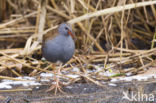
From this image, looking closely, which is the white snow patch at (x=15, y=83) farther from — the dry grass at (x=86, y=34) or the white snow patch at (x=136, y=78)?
the white snow patch at (x=136, y=78)

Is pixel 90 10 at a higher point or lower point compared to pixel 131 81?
higher

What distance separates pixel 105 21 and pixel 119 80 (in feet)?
3.97

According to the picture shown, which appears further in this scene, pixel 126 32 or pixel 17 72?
pixel 126 32

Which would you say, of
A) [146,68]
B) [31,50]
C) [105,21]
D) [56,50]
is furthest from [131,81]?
[31,50]

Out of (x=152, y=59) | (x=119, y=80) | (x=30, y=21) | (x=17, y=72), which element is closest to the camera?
(x=119, y=80)

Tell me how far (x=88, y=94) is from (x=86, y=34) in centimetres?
153

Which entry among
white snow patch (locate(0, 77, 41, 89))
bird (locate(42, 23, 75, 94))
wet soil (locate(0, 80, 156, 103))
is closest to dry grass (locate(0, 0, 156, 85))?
white snow patch (locate(0, 77, 41, 89))

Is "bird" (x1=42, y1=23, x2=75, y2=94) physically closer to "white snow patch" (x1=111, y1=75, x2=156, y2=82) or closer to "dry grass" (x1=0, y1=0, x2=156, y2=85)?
"dry grass" (x1=0, y1=0, x2=156, y2=85)

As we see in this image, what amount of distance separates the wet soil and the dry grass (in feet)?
0.67

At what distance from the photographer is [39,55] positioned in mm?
4582

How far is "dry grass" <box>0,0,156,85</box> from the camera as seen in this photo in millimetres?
4043

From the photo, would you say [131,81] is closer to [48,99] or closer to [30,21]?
[48,99]

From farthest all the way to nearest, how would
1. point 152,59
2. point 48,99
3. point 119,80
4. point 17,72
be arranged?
point 152,59
point 17,72
point 119,80
point 48,99

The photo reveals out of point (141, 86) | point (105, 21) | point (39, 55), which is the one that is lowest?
point (141, 86)
